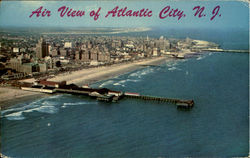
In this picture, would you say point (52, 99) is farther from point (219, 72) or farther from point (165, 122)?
point (219, 72)

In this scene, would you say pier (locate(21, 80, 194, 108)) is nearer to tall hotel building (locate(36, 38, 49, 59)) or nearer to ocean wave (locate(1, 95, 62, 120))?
ocean wave (locate(1, 95, 62, 120))

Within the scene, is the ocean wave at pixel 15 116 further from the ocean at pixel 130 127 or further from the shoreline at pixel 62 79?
the shoreline at pixel 62 79

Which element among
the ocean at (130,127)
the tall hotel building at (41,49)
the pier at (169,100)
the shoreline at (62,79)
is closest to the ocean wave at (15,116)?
the ocean at (130,127)

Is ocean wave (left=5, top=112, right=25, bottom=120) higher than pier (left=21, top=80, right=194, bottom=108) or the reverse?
the reverse

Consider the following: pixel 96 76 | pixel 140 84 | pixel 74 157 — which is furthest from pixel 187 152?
pixel 96 76

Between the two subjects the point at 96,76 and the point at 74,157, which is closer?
the point at 74,157

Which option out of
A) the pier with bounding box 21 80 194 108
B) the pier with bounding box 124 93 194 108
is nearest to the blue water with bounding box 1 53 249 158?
the pier with bounding box 124 93 194 108

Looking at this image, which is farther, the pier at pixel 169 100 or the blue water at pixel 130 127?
the pier at pixel 169 100

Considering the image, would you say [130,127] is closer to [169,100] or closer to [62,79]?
[169,100]
